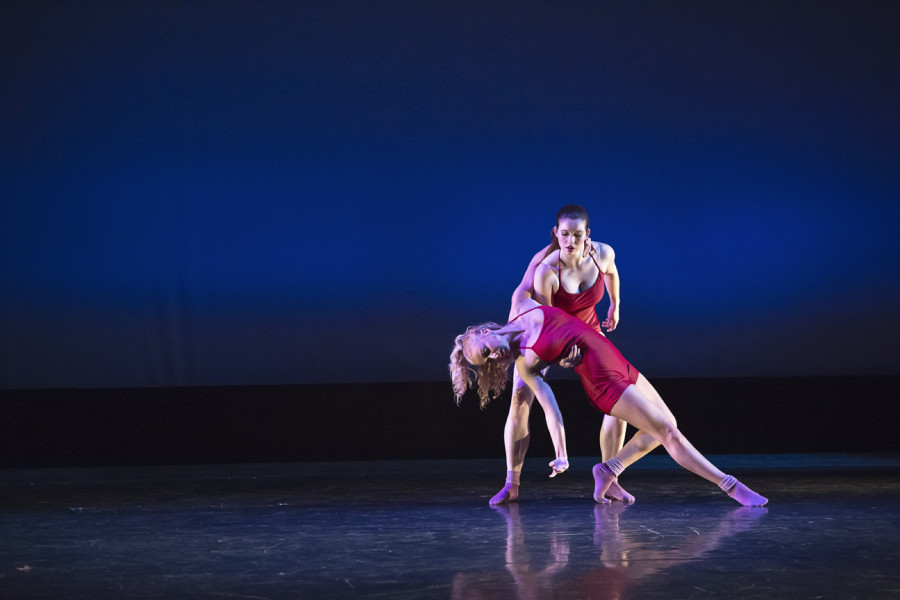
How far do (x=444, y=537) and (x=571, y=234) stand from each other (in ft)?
4.29

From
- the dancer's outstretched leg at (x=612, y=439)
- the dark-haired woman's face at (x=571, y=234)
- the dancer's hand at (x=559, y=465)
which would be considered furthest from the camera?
the dancer's outstretched leg at (x=612, y=439)

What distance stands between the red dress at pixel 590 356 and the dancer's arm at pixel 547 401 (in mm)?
88

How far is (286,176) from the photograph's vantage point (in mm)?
5445

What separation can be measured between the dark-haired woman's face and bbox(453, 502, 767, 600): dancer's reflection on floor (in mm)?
1008

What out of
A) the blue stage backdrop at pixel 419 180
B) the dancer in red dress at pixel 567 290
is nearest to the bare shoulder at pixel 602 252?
the dancer in red dress at pixel 567 290

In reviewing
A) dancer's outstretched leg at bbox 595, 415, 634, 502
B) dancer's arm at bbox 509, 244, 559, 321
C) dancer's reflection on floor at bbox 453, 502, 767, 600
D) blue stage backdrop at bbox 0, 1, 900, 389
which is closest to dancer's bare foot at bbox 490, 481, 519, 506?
dancer's reflection on floor at bbox 453, 502, 767, 600

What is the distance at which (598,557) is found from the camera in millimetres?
2863

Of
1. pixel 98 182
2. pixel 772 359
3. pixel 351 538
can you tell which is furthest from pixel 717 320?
pixel 98 182

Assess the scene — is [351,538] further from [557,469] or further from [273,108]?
[273,108]

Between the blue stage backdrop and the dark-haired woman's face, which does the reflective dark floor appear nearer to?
the blue stage backdrop

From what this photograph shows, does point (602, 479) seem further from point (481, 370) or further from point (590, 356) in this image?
point (481, 370)

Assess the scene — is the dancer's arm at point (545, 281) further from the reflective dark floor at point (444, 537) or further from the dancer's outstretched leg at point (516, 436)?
the reflective dark floor at point (444, 537)

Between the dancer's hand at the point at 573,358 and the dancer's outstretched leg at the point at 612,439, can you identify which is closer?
the dancer's hand at the point at 573,358

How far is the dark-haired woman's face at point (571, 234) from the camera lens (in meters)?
3.91
